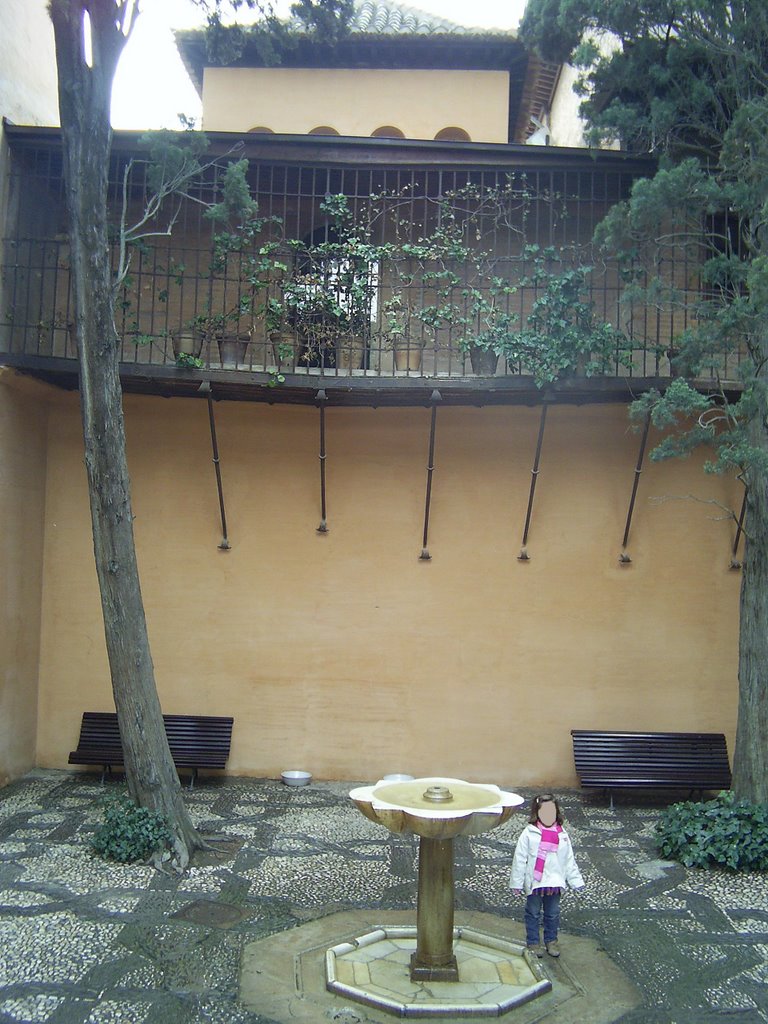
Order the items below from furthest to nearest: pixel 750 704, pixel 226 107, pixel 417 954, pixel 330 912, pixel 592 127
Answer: pixel 226 107 < pixel 592 127 < pixel 750 704 < pixel 330 912 < pixel 417 954

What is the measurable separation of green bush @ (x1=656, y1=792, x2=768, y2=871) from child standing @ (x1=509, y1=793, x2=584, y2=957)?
2.01 m

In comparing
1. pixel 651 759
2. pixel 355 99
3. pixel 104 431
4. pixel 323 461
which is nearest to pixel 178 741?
pixel 323 461

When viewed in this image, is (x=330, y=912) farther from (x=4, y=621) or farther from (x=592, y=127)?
(x=592, y=127)

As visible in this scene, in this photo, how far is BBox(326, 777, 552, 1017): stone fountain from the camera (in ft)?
14.9

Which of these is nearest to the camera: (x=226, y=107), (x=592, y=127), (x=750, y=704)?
(x=750, y=704)

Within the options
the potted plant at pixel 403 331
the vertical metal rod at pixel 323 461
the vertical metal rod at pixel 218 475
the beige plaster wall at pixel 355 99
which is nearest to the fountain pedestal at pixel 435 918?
the vertical metal rod at pixel 323 461

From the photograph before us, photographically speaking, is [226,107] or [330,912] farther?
[226,107]

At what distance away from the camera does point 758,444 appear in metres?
7.24

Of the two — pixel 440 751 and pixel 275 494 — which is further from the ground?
pixel 275 494

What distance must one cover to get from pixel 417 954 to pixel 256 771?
15.2 ft

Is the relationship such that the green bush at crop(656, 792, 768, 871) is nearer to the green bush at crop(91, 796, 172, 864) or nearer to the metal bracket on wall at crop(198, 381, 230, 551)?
the green bush at crop(91, 796, 172, 864)

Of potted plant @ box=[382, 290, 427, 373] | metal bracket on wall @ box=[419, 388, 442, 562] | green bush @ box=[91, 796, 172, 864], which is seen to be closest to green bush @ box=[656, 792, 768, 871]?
metal bracket on wall @ box=[419, 388, 442, 562]

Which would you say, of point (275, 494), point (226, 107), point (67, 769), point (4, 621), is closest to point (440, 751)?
point (275, 494)

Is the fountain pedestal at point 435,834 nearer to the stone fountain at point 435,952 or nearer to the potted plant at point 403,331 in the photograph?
the stone fountain at point 435,952
